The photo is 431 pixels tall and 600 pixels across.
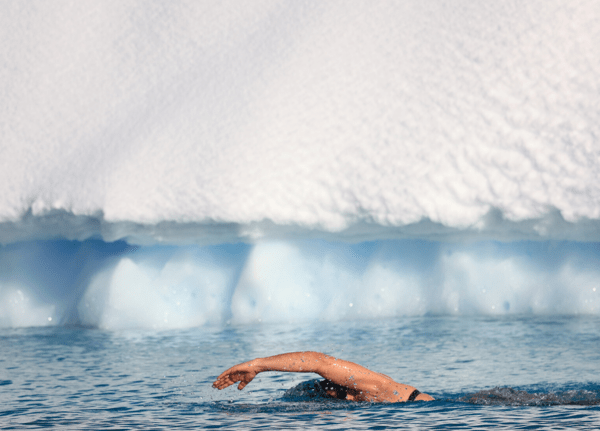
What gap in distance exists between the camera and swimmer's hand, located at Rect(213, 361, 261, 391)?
314 centimetres

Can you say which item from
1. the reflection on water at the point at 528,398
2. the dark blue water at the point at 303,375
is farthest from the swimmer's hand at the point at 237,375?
the reflection on water at the point at 528,398

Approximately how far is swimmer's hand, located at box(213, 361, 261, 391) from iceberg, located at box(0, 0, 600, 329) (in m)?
3.28

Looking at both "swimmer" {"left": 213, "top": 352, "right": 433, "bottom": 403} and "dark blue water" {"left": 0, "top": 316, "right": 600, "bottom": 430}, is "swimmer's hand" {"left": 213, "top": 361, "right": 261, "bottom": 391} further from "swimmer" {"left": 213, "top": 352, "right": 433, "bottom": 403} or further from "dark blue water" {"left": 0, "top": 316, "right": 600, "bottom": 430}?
"dark blue water" {"left": 0, "top": 316, "right": 600, "bottom": 430}

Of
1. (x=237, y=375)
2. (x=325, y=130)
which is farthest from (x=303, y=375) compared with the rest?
(x=325, y=130)

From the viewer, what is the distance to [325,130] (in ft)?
22.6

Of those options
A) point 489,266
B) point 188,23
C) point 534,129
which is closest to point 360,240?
point 489,266

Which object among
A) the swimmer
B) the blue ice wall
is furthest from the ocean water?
the swimmer

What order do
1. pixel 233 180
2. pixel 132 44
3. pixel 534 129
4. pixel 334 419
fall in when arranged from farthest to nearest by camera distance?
1. pixel 132 44
2. pixel 233 180
3. pixel 534 129
4. pixel 334 419

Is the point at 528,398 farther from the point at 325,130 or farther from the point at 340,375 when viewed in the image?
the point at 325,130

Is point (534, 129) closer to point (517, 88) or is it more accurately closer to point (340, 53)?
point (517, 88)

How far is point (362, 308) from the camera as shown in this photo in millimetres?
6848

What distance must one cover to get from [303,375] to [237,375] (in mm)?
1446

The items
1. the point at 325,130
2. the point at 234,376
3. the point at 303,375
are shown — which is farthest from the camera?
the point at 325,130

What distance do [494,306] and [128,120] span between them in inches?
173
